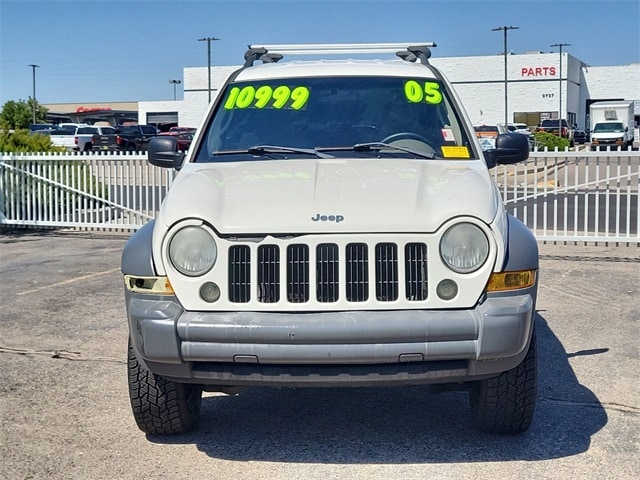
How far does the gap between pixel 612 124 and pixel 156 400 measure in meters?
54.9

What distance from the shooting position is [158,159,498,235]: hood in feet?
13.4

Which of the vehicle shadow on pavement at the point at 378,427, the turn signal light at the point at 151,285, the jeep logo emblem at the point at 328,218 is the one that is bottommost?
the vehicle shadow on pavement at the point at 378,427

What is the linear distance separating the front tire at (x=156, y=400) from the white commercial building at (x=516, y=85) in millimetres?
68167

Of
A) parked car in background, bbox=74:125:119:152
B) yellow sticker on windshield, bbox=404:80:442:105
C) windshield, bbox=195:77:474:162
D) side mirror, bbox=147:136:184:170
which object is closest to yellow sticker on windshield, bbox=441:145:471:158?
windshield, bbox=195:77:474:162

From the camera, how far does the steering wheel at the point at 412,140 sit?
5301mm

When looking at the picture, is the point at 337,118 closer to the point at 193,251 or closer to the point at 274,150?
the point at 274,150

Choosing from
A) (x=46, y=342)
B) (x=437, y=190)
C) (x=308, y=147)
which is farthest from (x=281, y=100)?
(x=46, y=342)

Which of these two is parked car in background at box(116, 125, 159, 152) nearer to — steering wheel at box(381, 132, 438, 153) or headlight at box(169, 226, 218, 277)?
steering wheel at box(381, 132, 438, 153)

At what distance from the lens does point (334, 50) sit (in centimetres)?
658

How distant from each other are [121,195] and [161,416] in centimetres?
993

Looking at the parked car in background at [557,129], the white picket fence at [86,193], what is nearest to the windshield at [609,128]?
the parked car in background at [557,129]

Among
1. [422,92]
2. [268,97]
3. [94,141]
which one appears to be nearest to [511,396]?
[422,92]

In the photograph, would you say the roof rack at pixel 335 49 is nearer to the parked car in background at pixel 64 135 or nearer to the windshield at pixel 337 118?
the windshield at pixel 337 118

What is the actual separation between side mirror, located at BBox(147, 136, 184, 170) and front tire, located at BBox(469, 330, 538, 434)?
238cm
